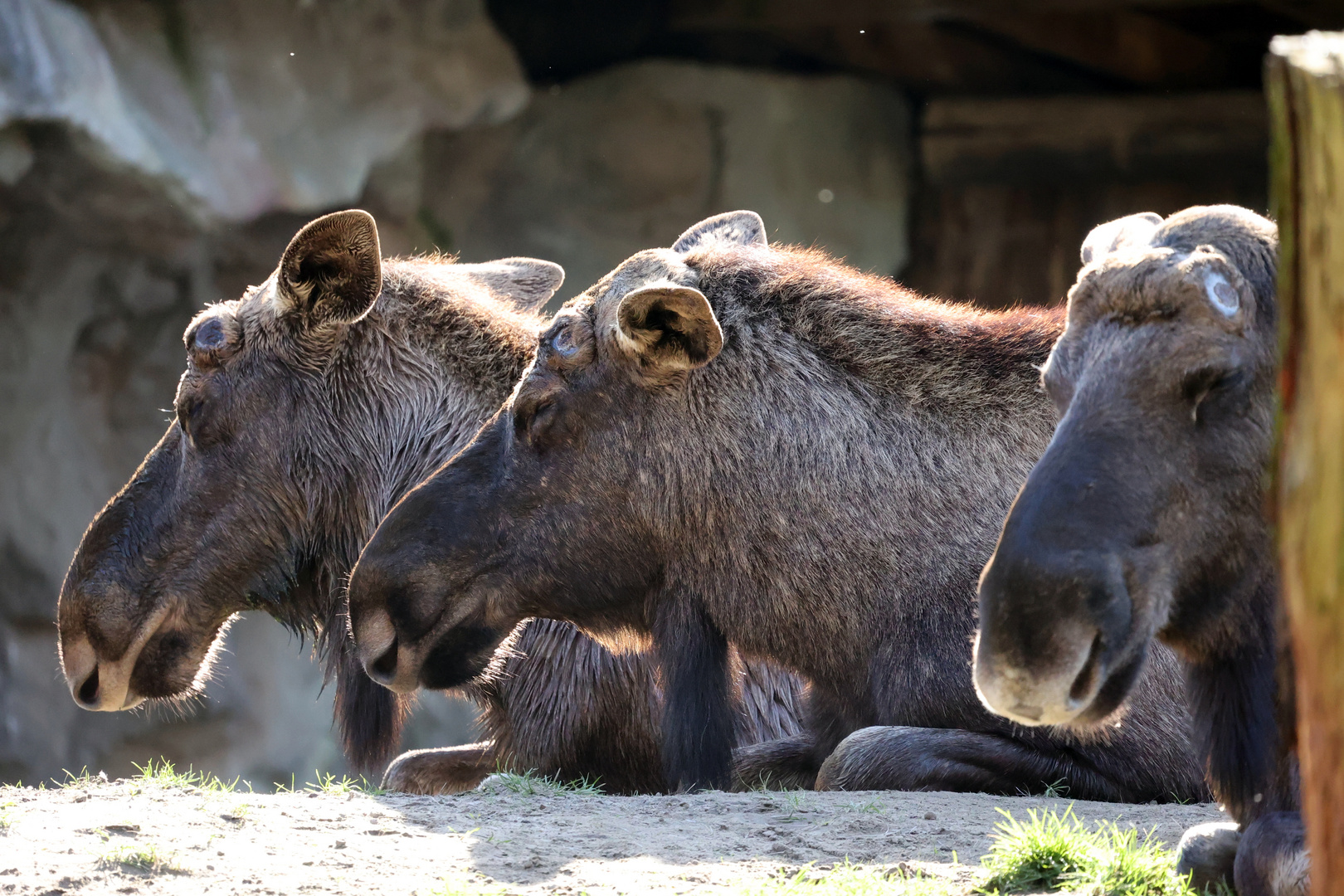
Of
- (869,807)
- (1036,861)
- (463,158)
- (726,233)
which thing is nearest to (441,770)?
(726,233)

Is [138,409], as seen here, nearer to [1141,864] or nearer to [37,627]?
[37,627]

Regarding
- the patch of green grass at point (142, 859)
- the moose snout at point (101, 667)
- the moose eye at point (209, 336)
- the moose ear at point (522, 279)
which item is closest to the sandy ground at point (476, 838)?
the patch of green grass at point (142, 859)

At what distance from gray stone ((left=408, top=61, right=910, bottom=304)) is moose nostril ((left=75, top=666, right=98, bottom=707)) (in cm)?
569

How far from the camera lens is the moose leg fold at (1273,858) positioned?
8.07 feet

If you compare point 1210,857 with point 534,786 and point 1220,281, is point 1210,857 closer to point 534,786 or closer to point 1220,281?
point 1220,281

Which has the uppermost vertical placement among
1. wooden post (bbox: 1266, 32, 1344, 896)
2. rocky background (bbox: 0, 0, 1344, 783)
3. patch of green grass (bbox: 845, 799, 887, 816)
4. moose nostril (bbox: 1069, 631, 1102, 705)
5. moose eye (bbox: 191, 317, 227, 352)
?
rocky background (bbox: 0, 0, 1344, 783)

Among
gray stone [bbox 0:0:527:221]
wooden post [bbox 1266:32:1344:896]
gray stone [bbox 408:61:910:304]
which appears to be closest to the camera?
wooden post [bbox 1266:32:1344:896]

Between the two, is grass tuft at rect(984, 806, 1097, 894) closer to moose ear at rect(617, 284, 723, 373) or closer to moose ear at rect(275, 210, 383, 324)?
moose ear at rect(617, 284, 723, 373)

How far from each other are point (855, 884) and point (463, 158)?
27.2 ft

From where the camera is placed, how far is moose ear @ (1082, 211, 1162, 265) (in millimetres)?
3023

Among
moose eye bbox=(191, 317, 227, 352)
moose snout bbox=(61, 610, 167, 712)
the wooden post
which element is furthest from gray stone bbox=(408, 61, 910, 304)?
the wooden post

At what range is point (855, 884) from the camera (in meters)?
2.87

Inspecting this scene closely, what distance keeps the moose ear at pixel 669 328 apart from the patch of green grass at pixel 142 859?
1.74 metres

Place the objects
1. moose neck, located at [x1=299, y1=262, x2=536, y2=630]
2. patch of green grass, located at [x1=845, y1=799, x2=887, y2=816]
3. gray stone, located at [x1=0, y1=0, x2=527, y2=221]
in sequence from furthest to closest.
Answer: gray stone, located at [x1=0, y1=0, x2=527, y2=221], moose neck, located at [x1=299, y1=262, x2=536, y2=630], patch of green grass, located at [x1=845, y1=799, x2=887, y2=816]
